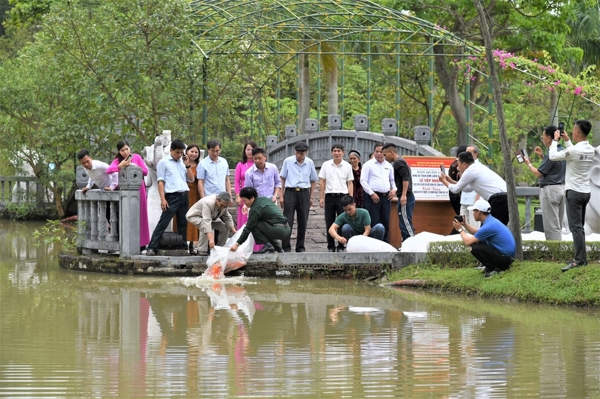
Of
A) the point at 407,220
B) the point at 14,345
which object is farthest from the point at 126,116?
the point at 14,345

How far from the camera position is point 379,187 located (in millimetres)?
16609

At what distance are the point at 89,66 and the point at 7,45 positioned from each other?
23032 mm

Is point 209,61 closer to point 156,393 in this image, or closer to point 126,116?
point 126,116

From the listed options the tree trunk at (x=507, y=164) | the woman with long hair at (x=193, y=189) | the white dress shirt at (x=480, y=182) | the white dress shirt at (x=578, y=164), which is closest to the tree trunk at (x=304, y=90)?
the woman with long hair at (x=193, y=189)

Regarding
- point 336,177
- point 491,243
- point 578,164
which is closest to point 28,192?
point 336,177

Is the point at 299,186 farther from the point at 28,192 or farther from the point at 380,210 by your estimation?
the point at 28,192

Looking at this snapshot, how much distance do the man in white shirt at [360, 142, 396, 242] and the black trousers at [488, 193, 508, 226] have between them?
235cm

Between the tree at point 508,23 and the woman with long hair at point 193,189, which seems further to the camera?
the tree at point 508,23

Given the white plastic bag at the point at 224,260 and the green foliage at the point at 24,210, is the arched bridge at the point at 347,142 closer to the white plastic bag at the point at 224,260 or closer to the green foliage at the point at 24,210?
the white plastic bag at the point at 224,260

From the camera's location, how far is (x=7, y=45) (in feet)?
139

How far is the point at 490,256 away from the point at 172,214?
15.7 feet

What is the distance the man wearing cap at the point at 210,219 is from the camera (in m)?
15.5

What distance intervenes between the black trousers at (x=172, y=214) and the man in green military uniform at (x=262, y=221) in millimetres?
944

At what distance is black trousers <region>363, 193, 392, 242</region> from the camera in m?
16.6
